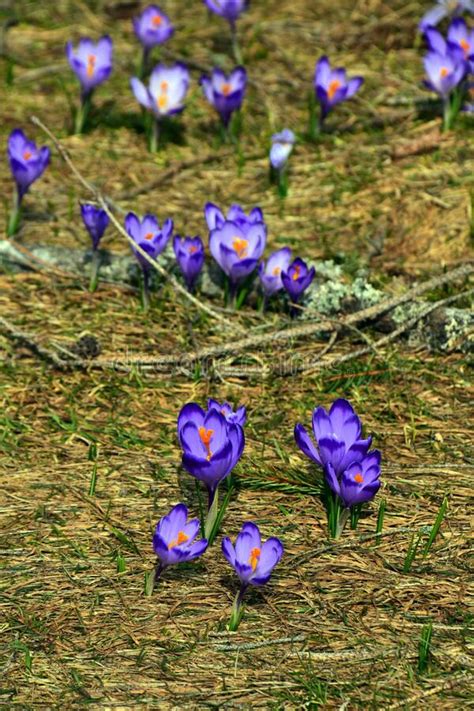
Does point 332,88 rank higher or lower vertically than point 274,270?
higher

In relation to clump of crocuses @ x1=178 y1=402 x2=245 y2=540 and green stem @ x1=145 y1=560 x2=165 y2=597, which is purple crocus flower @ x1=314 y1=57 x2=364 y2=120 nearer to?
clump of crocuses @ x1=178 y1=402 x2=245 y2=540

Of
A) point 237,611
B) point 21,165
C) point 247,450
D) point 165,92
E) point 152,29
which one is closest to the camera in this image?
point 237,611

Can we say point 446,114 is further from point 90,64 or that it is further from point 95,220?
point 95,220

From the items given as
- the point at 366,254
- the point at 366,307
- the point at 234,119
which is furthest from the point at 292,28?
the point at 366,307

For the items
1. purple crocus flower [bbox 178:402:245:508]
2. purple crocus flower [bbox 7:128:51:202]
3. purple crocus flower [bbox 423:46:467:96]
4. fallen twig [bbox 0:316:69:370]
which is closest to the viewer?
purple crocus flower [bbox 178:402:245:508]

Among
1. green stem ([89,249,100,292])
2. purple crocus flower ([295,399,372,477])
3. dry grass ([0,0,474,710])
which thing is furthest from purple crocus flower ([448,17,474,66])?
purple crocus flower ([295,399,372,477])

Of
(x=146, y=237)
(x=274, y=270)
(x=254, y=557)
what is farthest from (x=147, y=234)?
(x=254, y=557)
